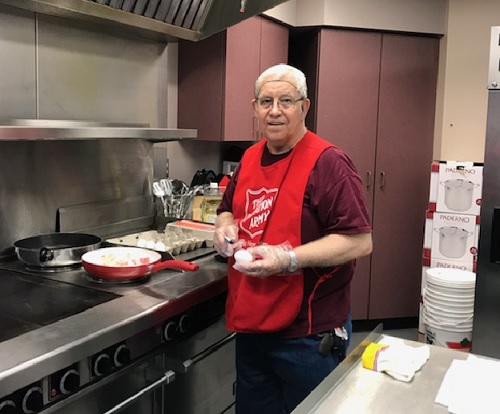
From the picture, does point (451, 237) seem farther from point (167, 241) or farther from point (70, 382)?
point (70, 382)

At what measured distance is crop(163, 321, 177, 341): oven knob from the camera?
5.51ft

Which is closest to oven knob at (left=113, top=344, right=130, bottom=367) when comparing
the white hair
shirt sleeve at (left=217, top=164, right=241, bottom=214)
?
shirt sleeve at (left=217, top=164, right=241, bottom=214)

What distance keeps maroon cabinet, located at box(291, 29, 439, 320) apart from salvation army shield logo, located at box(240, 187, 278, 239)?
79.2 inches

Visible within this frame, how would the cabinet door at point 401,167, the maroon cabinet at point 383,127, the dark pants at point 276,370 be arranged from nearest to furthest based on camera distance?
the dark pants at point 276,370
the maroon cabinet at point 383,127
the cabinet door at point 401,167

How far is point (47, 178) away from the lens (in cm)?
210

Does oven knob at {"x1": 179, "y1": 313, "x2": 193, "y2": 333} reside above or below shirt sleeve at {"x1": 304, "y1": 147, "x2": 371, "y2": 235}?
below

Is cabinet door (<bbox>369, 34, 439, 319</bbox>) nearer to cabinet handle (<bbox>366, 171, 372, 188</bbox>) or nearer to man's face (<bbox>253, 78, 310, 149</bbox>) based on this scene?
cabinet handle (<bbox>366, 171, 372, 188</bbox>)

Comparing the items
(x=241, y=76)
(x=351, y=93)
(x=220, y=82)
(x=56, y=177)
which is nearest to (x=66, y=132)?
(x=56, y=177)

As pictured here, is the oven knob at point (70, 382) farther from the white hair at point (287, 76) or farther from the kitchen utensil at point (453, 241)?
the kitchen utensil at point (453, 241)

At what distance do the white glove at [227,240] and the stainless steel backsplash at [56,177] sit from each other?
2.56ft

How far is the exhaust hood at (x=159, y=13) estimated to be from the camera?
1.99m

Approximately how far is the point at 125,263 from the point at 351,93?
2321 millimetres

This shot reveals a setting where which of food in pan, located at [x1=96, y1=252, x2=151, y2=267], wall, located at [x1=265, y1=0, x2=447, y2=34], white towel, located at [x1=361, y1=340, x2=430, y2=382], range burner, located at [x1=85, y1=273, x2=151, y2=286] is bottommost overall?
white towel, located at [x1=361, y1=340, x2=430, y2=382]

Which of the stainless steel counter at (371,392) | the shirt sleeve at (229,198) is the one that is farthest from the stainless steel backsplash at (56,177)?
the stainless steel counter at (371,392)
